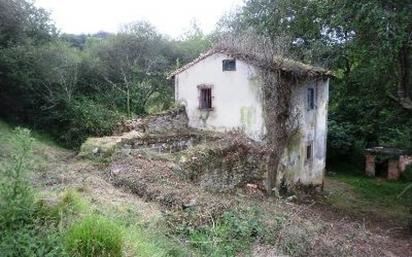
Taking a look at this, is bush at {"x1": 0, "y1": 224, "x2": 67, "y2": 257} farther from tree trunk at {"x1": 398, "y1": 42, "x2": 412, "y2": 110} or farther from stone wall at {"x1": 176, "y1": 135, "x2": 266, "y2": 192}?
tree trunk at {"x1": 398, "y1": 42, "x2": 412, "y2": 110}

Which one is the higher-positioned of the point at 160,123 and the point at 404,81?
the point at 404,81

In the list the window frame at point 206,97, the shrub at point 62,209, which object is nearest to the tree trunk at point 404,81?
the window frame at point 206,97

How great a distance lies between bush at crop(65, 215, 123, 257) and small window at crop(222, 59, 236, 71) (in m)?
12.3

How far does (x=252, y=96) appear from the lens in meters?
16.8

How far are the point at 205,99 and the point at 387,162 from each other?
43.0 ft

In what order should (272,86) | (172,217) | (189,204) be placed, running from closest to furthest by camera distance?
(172,217) < (189,204) < (272,86)

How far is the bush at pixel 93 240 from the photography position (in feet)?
17.4

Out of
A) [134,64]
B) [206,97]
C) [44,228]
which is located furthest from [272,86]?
[44,228]

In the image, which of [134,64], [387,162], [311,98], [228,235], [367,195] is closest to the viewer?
[228,235]

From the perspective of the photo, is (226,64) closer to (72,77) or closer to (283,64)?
(283,64)

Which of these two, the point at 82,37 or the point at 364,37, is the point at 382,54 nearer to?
the point at 364,37

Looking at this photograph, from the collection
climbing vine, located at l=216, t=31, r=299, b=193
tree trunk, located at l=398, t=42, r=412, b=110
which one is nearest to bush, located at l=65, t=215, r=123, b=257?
climbing vine, located at l=216, t=31, r=299, b=193

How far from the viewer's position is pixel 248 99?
16.9 metres

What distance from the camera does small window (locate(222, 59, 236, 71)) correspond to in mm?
17164
